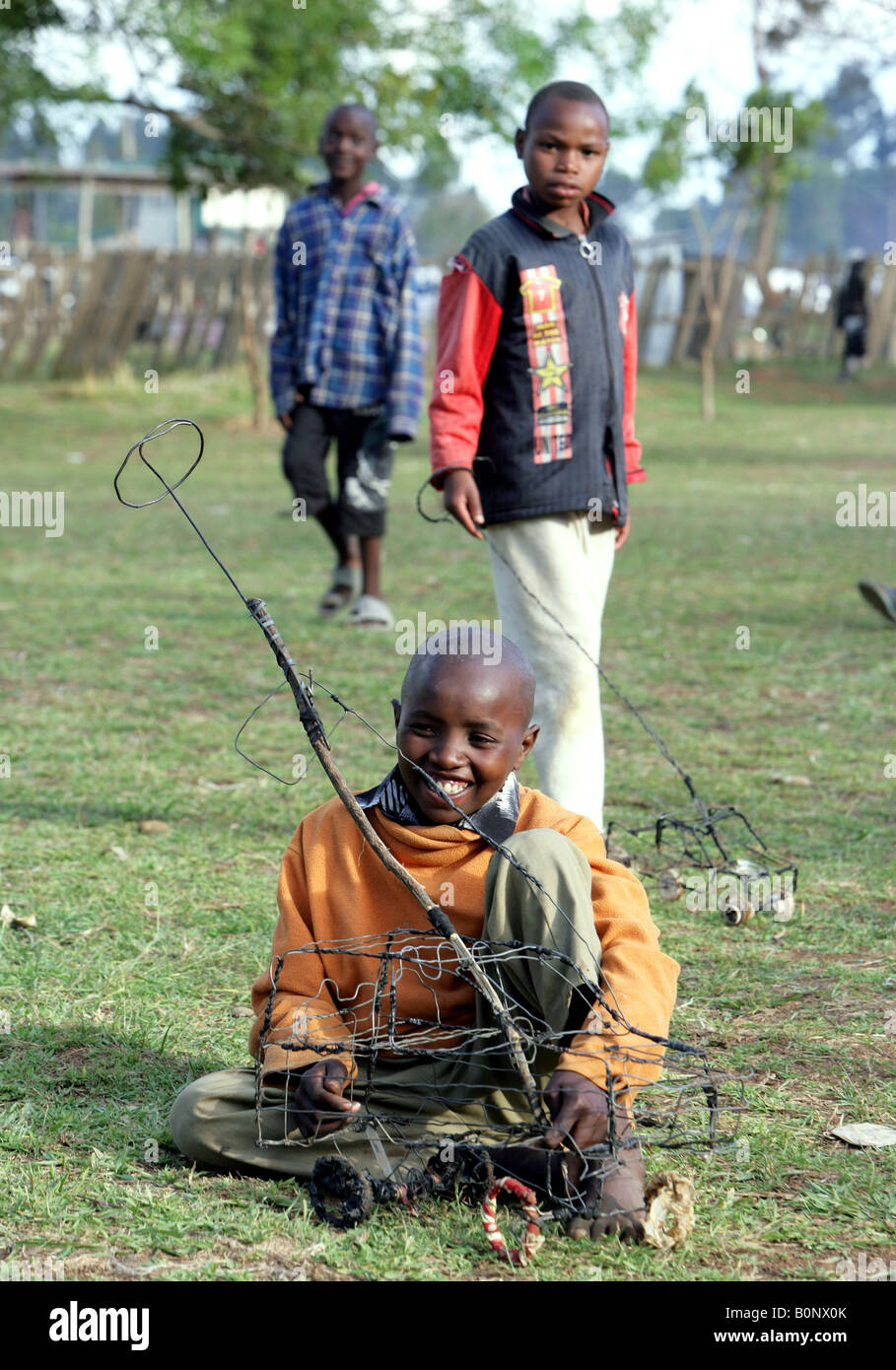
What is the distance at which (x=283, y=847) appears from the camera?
4227 millimetres

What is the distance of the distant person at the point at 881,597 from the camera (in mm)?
7344

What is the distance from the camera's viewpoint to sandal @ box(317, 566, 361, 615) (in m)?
7.42

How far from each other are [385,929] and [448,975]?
13 centimetres

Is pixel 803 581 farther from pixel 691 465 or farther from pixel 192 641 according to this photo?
pixel 691 465

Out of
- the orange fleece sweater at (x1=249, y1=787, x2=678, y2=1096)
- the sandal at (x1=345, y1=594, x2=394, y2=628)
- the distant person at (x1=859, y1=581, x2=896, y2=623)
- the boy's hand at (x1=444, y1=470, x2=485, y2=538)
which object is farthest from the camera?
the distant person at (x1=859, y1=581, x2=896, y2=623)

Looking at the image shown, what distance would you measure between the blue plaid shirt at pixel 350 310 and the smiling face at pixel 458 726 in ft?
14.2

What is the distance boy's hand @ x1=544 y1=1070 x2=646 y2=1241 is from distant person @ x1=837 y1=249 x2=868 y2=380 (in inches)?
888
